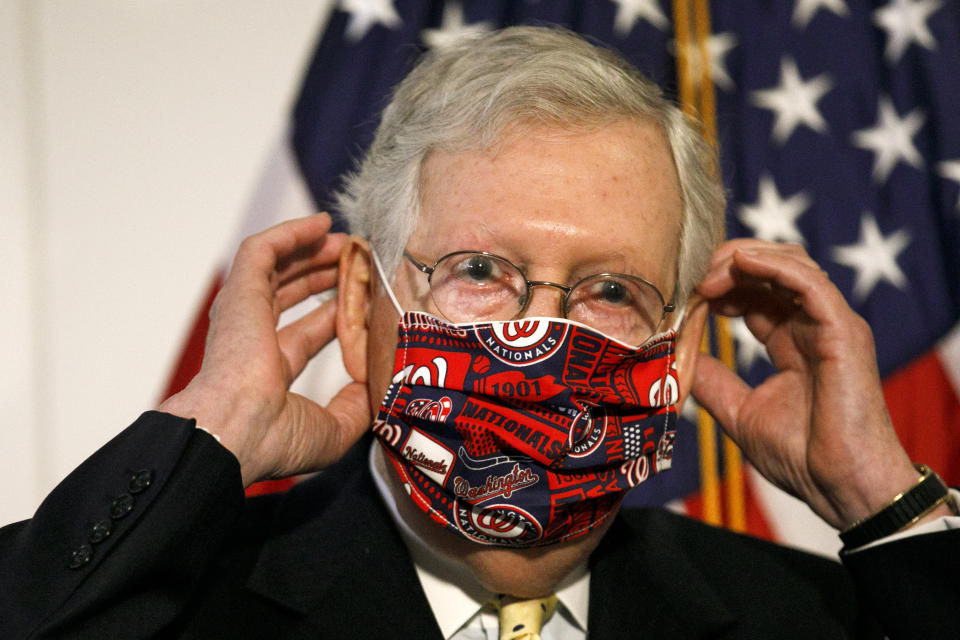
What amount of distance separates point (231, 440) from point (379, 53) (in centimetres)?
192

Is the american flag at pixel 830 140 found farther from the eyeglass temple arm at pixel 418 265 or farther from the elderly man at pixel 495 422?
the eyeglass temple arm at pixel 418 265

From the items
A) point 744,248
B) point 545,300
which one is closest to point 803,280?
point 744,248

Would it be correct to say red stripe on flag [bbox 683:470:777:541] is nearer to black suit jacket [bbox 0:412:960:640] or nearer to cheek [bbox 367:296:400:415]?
black suit jacket [bbox 0:412:960:640]

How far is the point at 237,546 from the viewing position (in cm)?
191

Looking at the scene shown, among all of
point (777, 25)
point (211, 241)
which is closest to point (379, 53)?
point (211, 241)

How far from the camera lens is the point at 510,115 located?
6.07 ft

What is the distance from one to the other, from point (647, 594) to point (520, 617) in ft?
1.13

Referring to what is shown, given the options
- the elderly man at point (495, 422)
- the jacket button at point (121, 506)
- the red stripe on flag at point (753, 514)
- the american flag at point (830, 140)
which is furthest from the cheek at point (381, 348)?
the red stripe on flag at point (753, 514)

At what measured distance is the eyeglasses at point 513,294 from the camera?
1761 mm

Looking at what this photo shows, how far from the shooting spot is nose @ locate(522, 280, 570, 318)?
1.74 metres

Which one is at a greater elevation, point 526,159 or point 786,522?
point 526,159

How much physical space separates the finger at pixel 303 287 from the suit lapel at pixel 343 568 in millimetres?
430

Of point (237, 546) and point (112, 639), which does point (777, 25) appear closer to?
point (237, 546)

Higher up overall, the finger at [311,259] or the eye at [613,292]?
the eye at [613,292]
